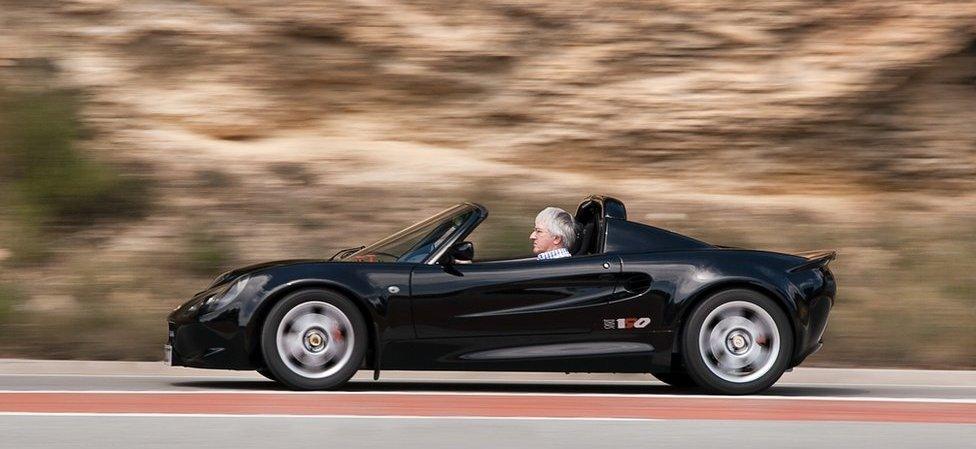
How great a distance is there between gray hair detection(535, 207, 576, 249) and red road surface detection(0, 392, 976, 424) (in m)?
0.95

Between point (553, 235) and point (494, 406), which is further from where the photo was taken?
point (553, 235)

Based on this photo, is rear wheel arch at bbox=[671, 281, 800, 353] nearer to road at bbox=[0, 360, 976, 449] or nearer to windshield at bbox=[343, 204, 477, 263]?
road at bbox=[0, 360, 976, 449]

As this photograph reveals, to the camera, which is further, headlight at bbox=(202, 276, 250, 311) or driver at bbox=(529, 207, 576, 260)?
driver at bbox=(529, 207, 576, 260)

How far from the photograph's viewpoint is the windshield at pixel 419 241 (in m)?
8.19

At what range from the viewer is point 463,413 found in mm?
7184

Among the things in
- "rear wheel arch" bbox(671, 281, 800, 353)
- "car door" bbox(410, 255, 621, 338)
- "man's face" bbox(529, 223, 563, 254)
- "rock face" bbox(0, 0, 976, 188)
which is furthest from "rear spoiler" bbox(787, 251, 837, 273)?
"rock face" bbox(0, 0, 976, 188)

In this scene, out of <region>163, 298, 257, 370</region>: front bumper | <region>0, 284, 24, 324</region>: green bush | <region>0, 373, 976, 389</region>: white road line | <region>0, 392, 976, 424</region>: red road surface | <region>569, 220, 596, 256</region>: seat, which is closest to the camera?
<region>0, 392, 976, 424</region>: red road surface

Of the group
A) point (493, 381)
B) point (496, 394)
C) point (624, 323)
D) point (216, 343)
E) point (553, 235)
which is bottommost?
point (493, 381)

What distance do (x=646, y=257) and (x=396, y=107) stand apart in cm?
729

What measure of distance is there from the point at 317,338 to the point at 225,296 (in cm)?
55

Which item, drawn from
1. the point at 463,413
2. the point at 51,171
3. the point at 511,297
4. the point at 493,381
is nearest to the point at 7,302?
the point at 51,171

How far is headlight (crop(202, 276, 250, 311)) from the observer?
7984 mm

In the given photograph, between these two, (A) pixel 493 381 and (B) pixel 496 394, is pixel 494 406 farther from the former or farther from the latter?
(A) pixel 493 381

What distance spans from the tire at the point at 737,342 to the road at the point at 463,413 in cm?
15
